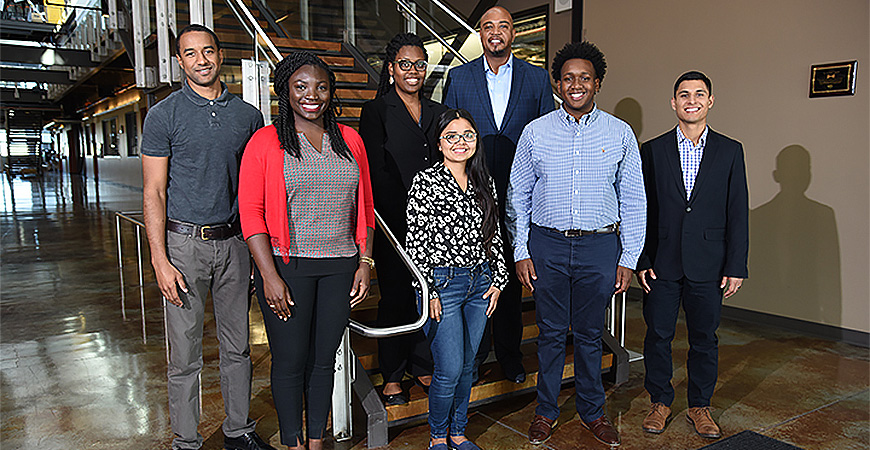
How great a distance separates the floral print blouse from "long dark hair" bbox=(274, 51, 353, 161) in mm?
339

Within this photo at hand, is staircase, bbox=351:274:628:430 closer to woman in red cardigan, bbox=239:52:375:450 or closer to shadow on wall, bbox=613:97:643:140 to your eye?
woman in red cardigan, bbox=239:52:375:450

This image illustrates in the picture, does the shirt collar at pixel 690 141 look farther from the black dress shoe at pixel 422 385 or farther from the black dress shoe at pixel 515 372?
the black dress shoe at pixel 422 385

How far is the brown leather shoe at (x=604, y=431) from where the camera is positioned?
2818 millimetres

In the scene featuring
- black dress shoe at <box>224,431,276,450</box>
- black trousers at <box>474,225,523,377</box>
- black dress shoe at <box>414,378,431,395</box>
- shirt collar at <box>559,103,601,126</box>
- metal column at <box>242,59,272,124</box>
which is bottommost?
black dress shoe at <box>224,431,276,450</box>

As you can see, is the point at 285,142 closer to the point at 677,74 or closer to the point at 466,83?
the point at 466,83

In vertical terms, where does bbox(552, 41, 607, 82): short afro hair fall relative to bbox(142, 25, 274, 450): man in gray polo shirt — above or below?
above

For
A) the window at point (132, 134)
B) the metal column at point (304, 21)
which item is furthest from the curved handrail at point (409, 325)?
the window at point (132, 134)

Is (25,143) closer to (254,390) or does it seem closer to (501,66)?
(254,390)

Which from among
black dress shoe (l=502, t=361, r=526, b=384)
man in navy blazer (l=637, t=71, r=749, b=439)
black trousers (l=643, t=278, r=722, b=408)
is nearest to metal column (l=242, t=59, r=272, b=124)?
black dress shoe (l=502, t=361, r=526, b=384)

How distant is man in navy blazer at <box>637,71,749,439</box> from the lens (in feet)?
9.30

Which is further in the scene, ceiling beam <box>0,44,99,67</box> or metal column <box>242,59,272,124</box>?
ceiling beam <box>0,44,99,67</box>

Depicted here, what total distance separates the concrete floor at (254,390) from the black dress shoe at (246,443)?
0.21 meters

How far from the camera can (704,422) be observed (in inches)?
118

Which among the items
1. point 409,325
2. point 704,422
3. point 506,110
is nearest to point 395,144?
point 506,110
